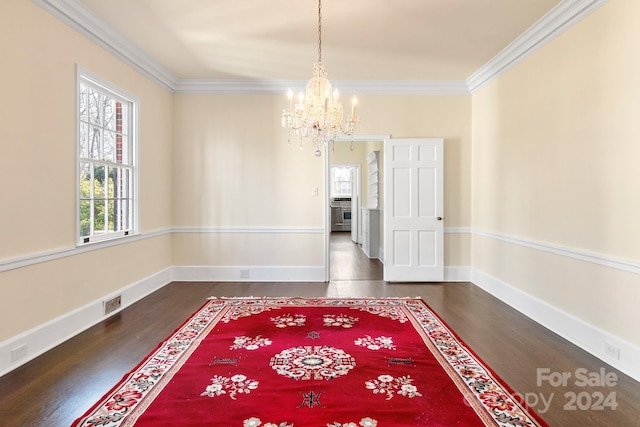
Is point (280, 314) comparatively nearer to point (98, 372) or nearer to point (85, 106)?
point (98, 372)

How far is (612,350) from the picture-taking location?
2.74 m

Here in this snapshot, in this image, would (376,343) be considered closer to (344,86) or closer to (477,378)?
(477,378)

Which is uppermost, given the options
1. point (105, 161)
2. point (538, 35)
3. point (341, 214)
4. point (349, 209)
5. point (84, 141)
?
point (538, 35)

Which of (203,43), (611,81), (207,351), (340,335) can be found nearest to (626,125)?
(611,81)

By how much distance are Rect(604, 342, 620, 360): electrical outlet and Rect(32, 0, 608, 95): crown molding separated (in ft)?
8.63

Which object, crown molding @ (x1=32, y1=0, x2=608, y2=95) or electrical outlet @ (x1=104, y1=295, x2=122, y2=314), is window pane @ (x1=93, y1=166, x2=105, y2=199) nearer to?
electrical outlet @ (x1=104, y1=295, x2=122, y2=314)

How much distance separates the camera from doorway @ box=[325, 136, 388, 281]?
5609 mm

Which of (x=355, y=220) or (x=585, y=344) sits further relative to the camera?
(x=355, y=220)

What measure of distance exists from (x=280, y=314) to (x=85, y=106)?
281 cm

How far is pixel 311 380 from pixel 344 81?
4.10 metres

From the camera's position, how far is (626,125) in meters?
2.68

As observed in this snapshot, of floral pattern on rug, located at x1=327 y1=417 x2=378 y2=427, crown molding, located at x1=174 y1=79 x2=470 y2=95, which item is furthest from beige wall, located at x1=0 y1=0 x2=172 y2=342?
floral pattern on rug, located at x1=327 y1=417 x2=378 y2=427

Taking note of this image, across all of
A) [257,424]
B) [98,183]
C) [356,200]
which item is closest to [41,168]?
[98,183]

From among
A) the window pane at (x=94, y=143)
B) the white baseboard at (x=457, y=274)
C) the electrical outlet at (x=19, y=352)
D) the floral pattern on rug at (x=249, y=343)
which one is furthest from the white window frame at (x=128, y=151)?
the white baseboard at (x=457, y=274)
